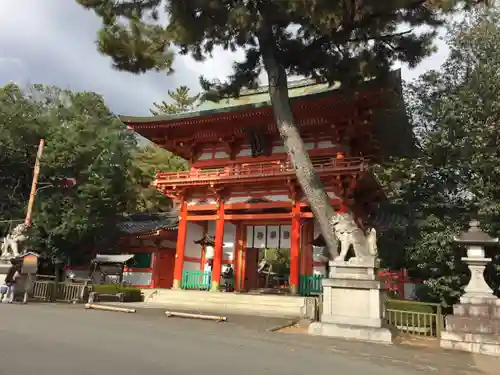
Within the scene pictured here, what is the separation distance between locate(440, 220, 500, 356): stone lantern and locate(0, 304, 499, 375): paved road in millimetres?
906

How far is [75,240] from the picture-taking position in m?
20.1

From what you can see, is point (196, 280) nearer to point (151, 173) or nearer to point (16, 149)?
→ point (16, 149)

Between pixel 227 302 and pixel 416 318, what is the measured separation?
780cm

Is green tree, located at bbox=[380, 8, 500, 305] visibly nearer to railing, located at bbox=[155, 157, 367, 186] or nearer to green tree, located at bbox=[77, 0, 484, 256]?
green tree, located at bbox=[77, 0, 484, 256]

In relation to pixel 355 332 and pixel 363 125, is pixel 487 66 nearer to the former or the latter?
pixel 363 125

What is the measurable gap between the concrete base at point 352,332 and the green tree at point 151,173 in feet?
80.5

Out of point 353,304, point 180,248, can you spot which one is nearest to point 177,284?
point 180,248

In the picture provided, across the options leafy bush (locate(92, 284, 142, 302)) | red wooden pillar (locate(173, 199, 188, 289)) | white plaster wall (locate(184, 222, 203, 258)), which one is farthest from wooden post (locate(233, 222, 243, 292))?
leafy bush (locate(92, 284, 142, 302))

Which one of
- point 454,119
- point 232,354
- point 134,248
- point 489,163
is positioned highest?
point 454,119

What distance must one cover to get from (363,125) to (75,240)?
47.1 feet

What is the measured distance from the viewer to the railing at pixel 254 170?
1636 cm

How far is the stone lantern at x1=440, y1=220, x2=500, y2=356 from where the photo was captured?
8617 mm

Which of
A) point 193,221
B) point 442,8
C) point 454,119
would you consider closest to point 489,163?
point 454,119

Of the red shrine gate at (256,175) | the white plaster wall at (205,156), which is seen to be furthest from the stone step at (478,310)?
the white plaster wall at (205,156)
